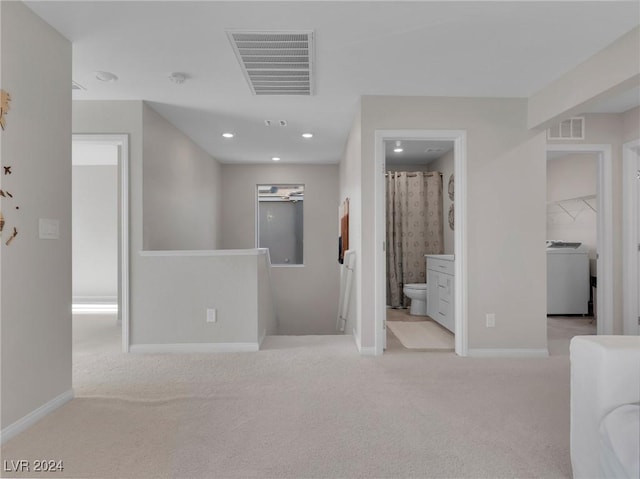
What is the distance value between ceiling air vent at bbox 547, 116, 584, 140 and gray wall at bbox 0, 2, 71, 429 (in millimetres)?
4417

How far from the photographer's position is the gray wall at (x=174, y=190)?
145 inches

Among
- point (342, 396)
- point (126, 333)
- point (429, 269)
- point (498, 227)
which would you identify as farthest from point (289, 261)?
point (342, 396)

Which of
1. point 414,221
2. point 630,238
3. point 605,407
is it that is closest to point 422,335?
point 630,238

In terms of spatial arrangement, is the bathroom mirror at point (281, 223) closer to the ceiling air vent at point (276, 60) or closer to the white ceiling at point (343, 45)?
the white ceiling at point (343, 45)

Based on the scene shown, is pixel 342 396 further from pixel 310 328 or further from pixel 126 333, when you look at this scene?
pixel 310 328

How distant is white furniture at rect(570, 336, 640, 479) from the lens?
1213 mm

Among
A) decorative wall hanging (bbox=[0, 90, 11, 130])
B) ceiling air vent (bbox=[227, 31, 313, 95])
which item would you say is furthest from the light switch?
ceiling air vent (bbox=[227, 31, 313, 95])

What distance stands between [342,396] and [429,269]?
304 centimetres

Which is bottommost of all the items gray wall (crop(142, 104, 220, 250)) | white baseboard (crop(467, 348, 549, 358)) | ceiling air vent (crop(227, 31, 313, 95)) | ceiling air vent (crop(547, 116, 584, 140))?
white baseboard (crop(467, 348, 549, 358))

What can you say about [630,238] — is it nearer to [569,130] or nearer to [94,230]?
[569,130]

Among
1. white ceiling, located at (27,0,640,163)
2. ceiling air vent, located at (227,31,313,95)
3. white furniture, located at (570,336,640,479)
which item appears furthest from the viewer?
ceiling air vent, located at (227,31,313,95)

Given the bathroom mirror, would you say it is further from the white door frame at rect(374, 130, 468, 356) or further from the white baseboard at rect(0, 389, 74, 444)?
the white baseboard at rect(0, 389, 74, 444)

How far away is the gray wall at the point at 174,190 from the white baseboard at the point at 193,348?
3.14 ft

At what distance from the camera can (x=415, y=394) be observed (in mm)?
2533
